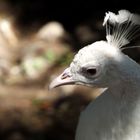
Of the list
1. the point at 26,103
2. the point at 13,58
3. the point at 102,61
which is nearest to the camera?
the point at 102,61

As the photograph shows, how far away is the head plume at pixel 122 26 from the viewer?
1.87 meters

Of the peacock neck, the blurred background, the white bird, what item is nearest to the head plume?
the white bird

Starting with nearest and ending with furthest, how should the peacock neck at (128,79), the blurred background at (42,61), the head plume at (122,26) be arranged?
1. the peacock neck at (128,79)
2. the head plume at (122,26)
3. the blurred background at (42,61)

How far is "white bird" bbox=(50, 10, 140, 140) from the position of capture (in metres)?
1.76

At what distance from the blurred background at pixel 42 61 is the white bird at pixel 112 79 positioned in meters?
1.73

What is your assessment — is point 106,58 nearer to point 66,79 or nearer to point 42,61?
point 66,79

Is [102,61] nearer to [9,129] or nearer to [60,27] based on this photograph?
[9,129]

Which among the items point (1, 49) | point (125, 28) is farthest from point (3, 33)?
Result: point (125, 28)

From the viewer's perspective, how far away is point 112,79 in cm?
177

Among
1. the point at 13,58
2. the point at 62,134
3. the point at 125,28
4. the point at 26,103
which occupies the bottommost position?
the point at 125,28

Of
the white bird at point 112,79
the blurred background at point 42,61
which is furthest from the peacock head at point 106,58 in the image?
the blurred background at point 42,61

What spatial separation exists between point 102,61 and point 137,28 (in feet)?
0.77

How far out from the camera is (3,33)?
500cm

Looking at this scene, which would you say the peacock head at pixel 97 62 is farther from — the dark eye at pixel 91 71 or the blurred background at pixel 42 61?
the blurred background at pixel 42 61
